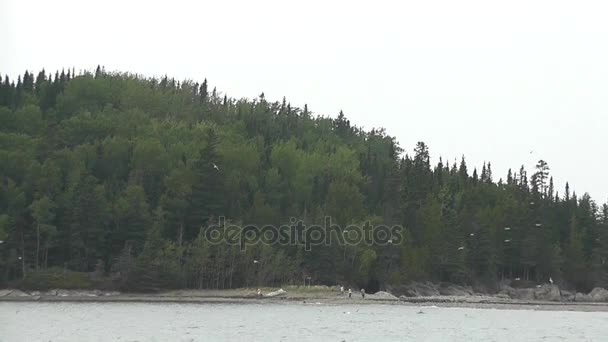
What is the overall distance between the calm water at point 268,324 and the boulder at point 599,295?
60.1 meters

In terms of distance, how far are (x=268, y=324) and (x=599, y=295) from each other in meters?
95.1

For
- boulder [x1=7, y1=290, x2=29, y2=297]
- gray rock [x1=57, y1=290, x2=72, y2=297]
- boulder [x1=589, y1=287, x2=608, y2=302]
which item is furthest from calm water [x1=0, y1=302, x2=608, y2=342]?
boulder [x1=589, y1=287, x2=608, y2=302]

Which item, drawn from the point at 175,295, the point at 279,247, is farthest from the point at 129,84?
the point at 175,295

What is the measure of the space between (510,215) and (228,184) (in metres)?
51.1

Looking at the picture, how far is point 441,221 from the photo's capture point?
139 metres

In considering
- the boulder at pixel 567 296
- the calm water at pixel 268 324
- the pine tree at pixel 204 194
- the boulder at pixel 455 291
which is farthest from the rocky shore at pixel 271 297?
the boulder at pixel 567 296

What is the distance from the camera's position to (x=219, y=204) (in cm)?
11912

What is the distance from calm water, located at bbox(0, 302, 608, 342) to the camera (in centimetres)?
5219

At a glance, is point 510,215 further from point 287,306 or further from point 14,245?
point 14,245

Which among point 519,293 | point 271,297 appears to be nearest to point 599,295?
point 519,293

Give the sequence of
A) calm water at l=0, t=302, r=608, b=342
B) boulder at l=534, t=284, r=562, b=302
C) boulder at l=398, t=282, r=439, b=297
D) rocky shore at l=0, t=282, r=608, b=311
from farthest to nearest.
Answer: boulder at l=534, t=284, r=562, b=302 → boulder at l=398, t=282, r=439, b=297 → rocky shore at l=0, t=282, r=608, b=311 → calm water at l=0, t=302, r=608, b=342

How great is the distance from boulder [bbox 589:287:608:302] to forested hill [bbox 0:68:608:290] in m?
6.87

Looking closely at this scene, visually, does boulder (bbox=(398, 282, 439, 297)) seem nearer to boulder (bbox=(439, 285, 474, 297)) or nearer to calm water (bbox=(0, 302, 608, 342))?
boulder (bbox=(439, 285, 474, 297))

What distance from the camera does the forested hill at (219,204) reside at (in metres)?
108
